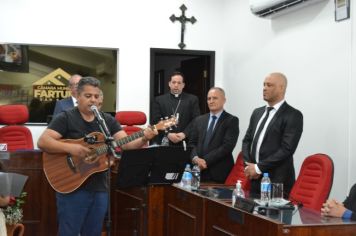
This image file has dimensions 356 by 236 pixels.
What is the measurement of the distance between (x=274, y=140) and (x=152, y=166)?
1.03 meters

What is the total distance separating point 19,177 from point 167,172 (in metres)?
1.80

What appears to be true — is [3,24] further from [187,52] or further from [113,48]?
[187,52]

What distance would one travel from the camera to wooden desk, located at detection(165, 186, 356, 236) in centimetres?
282

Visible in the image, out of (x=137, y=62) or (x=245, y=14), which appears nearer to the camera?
(x=245, y=14)

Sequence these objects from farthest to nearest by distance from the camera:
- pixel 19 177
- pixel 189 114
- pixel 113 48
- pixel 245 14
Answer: pixel 113 48 < pixel 245 14 < pixel 189 114 < pixel 19 177

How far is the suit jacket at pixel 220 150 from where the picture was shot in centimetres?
525

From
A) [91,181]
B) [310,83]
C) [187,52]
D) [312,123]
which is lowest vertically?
[91,181]

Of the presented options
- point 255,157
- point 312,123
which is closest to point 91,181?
point 255,157

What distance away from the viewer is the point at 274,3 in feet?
19.4

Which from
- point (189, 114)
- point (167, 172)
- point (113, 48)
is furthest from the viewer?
point (113, 48)

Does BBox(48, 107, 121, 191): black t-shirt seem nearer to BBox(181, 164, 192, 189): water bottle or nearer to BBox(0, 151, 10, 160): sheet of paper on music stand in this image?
BBox(181, 164, 192, 189): water bottle

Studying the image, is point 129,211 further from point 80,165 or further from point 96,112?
point 96,112

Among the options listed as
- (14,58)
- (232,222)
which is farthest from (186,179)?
(14,58)

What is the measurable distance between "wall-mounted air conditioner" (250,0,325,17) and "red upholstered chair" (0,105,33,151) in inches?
115
